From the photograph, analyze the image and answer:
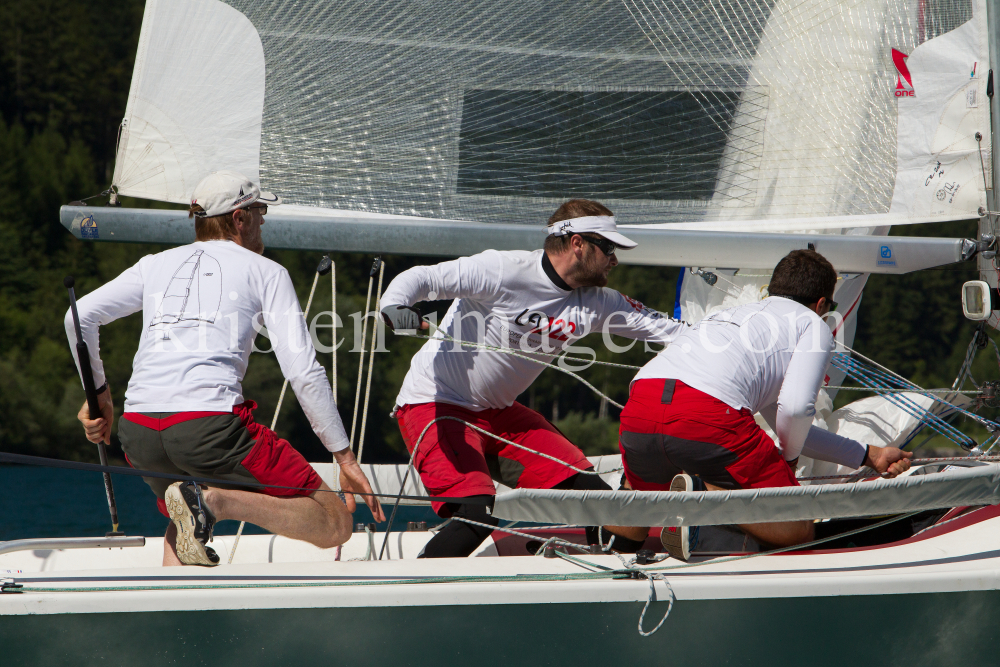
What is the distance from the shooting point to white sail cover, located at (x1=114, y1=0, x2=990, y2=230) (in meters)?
3.42

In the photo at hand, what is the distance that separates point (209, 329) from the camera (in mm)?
2068

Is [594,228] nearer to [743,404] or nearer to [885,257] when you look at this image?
[743,404]

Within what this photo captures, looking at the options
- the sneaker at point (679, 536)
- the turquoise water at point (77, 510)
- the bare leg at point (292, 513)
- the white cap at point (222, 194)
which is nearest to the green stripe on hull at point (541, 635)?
the sneaker at point (679, 536)

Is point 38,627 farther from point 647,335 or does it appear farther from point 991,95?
point 991,95

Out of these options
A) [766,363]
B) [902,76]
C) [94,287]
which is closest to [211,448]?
[766,363]

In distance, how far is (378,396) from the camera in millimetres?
24188

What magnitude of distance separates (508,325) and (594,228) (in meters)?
0.34

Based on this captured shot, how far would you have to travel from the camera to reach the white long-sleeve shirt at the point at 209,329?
2.04 meters

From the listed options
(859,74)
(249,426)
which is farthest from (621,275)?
(249,426)

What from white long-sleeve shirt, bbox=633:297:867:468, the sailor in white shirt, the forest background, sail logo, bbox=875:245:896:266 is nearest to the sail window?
sail logo, bbox=875:245:896:266

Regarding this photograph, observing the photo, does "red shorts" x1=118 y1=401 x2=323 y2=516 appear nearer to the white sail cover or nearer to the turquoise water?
the white sail cover

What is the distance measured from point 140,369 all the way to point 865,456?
163 centimetres

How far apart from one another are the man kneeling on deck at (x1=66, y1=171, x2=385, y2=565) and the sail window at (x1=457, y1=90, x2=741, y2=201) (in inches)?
56.0

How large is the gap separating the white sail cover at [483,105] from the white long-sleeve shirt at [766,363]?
1.26m
